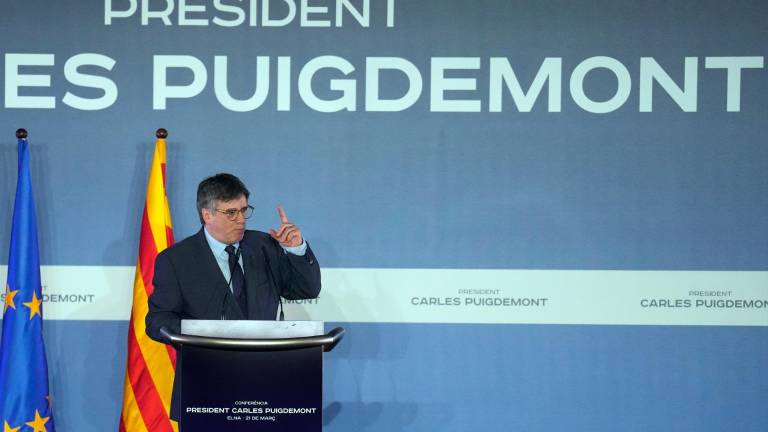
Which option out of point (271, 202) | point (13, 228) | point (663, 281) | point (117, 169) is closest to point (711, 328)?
point (663, 281)

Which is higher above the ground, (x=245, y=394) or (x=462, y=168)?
(x=462, y=168)

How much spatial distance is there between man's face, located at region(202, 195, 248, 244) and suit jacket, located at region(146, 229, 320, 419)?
0.09 m

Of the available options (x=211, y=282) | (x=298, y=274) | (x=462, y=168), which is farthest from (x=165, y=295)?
(x=462, y=168)

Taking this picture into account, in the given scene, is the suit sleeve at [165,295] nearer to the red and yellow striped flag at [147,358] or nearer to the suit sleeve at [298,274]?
the suit sleeve at [298,274]

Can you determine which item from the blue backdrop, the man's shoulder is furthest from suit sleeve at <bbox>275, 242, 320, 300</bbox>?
the blue backdrop

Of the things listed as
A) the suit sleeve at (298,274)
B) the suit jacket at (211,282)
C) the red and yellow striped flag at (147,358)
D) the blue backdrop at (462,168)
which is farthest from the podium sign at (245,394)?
the blue backdrop at (462,168)

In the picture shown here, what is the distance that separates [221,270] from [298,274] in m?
0.29

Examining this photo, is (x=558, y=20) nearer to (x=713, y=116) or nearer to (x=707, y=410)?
(x=713, y=116)

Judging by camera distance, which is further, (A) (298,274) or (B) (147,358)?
(B) (147,358)

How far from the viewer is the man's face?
10.7 feet

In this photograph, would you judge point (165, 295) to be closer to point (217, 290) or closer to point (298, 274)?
point (217, 290)

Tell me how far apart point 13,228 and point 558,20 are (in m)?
2.80

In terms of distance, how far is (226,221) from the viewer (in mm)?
3275

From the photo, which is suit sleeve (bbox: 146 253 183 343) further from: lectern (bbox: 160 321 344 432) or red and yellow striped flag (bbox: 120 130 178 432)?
red and yellow striped flag (bbox: 120 130 178 432)
